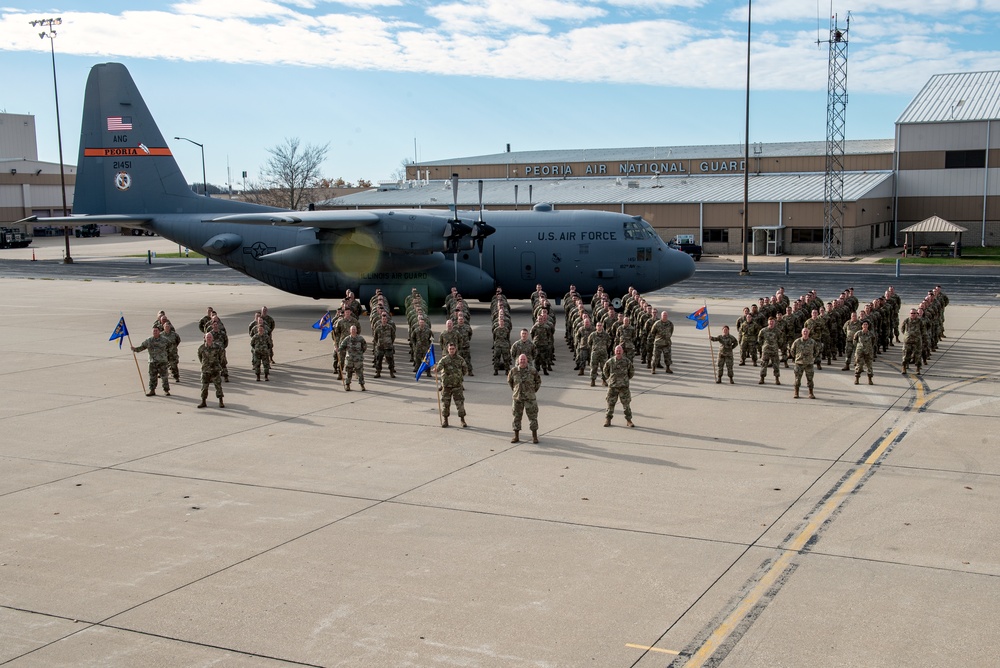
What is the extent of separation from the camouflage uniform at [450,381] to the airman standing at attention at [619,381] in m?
2.56

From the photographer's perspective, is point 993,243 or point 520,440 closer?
point 520,440

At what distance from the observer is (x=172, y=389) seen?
19812 millimetres

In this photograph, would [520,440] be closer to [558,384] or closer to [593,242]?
[558,384]

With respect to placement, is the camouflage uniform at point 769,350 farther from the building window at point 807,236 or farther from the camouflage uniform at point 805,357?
the building window at point 807,236

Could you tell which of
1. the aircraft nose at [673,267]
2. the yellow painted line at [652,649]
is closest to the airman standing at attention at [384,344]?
the aircraft nose at [673,267]

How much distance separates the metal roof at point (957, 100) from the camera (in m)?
63.1

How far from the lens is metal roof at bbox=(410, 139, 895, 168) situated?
7500 centimetres

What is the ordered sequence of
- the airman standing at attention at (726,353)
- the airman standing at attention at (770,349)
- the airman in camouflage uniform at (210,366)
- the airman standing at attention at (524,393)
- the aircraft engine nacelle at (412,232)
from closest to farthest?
the airman standing at attention at (524,393) < the airman in camouflage uniform at (210,366) < the airman standing at attention at (726,353) < the airman standing at attention at (770,349) < the aircraft engine nacelle at (412,232)

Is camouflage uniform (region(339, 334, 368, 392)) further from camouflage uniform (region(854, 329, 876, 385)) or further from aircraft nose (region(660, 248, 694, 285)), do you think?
aircraft nose (region(660, 248, 694, 285))

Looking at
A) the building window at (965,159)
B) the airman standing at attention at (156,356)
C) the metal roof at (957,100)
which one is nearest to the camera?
the airman standing at attention at (156,356)

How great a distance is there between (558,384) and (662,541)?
9.50 meters

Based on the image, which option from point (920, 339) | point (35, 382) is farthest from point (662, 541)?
point (35, 382)

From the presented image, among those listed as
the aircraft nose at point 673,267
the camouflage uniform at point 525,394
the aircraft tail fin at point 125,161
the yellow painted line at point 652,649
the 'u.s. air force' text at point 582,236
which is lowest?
the yellow painted line at point 652,649

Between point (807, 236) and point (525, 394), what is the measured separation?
50.6 meters
